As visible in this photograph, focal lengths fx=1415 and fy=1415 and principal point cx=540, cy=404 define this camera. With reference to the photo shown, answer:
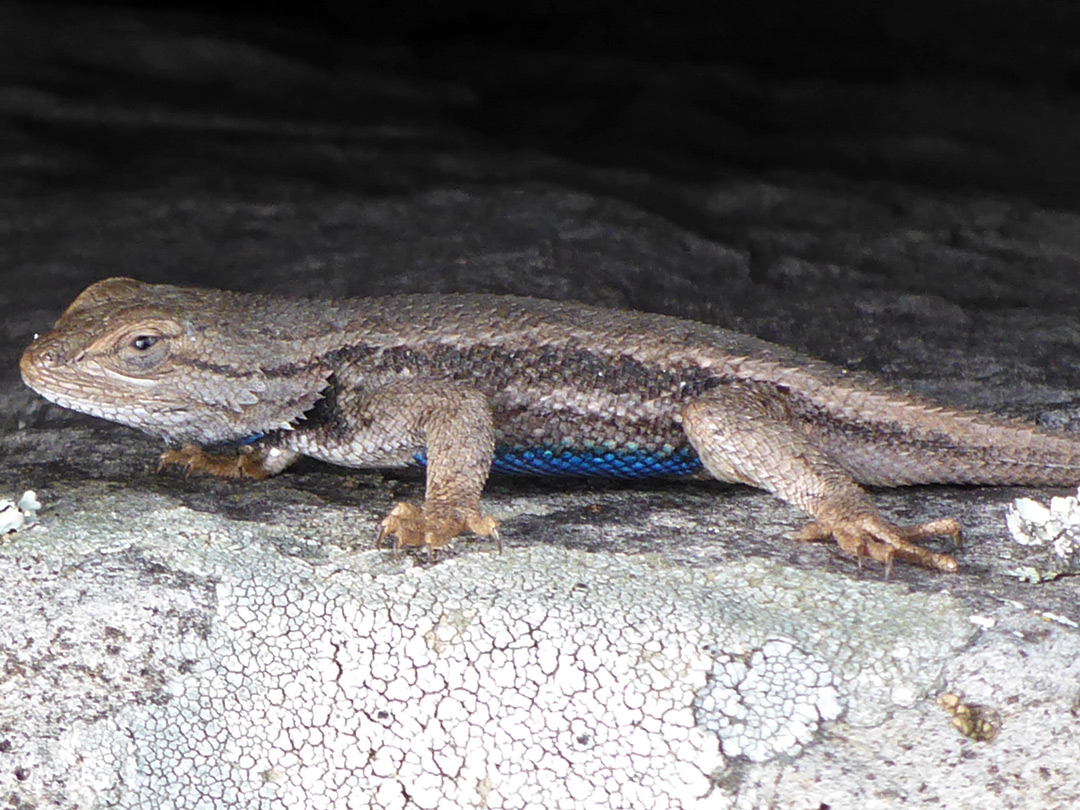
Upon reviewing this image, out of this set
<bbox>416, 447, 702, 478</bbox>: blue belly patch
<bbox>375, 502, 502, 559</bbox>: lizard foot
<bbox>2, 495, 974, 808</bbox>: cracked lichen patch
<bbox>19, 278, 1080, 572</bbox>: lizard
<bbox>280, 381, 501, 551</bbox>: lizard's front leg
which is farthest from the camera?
<bbox>416, 447, 702, 478</bbox>: blue belly patch

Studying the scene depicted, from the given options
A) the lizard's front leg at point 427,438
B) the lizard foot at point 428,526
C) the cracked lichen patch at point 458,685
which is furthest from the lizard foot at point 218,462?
the cracked lichen patch at point 458,685

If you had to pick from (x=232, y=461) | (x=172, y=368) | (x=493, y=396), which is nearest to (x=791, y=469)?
(x=493, y=396)

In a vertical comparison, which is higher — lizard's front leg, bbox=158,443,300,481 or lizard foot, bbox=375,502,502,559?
lizard foot, bbox=375,502,502,559

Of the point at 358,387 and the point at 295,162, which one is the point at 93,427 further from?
the point at 295,162

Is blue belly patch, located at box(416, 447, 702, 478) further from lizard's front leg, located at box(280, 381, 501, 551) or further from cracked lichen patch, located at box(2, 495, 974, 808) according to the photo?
cracked lichen patch, located at box(2, 495, 974, 808)

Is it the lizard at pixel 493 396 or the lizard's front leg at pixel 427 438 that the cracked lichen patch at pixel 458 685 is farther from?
the lizard at pixel 493 396

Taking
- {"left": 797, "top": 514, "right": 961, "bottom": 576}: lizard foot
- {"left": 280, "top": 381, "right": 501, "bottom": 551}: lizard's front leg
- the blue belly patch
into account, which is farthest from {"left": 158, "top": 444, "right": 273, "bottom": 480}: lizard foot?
{"left": 797, "top": 514, "right": 961, "bottom": 576}: lizard foot
